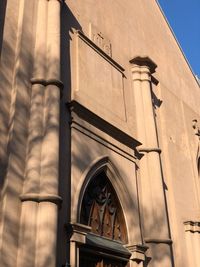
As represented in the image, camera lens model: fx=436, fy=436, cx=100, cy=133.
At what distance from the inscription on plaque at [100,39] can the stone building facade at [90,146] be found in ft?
0.13

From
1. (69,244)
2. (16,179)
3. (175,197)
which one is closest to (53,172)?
(16,179)

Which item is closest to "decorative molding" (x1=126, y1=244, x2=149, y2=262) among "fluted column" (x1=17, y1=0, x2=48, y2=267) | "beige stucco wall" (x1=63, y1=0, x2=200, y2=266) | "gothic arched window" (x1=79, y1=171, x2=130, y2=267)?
"gothic arched window" (x1=79, y1=171, x2=130, y2=267)

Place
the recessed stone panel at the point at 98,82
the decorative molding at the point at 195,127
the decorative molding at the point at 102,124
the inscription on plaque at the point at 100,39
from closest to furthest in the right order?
the decorative molding at the point at 102,124
the recessed stone panel at the point at 98,82
the inscription on plaque at the point at 100,39
the decorative molding at the point at 195,127

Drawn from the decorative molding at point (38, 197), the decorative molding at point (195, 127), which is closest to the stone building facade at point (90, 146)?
the decorative molding at point (38, 197)

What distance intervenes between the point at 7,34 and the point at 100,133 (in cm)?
294

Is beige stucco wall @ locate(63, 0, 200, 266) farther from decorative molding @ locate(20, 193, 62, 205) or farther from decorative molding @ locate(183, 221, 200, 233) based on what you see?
decorative molding @ locate(20, 193, 62, 205)

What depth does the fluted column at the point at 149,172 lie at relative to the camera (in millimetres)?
10109

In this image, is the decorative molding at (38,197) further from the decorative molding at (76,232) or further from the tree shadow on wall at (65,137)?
the decorative molding at (76,232)

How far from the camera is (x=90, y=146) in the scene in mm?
9148

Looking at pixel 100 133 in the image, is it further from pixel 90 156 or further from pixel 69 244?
pixel 69 244

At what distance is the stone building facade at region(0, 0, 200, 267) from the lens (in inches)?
277

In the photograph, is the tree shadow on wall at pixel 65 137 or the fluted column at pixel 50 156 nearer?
the fluted column at pixel 50 156

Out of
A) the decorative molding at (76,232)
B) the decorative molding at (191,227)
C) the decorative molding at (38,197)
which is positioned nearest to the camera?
the decorative molding at (38,197)

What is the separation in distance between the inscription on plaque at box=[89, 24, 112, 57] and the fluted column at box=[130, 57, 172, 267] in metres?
1.16
